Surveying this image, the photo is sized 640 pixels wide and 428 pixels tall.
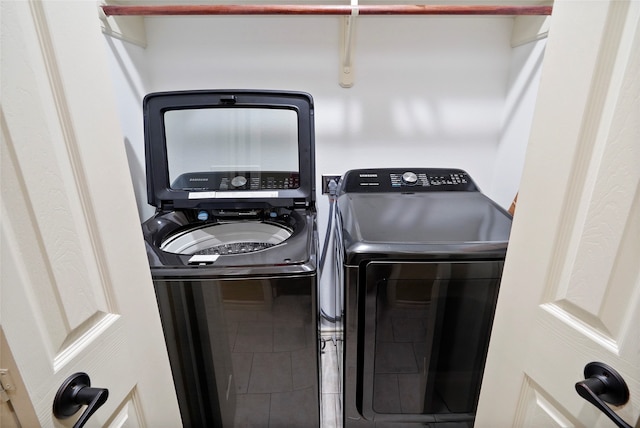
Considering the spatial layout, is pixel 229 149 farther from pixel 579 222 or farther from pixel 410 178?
pixel 579 222

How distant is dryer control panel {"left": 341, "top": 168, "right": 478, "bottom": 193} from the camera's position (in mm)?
1737

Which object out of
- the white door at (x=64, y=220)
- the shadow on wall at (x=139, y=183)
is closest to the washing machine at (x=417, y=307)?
the white door at (x=64, y=220)

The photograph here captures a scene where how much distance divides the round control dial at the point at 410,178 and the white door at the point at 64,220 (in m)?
1.39

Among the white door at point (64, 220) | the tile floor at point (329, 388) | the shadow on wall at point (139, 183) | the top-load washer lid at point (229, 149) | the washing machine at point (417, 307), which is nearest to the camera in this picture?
the white door at point (64, 220)

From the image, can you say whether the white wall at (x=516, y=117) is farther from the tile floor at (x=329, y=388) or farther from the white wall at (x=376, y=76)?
the tile floor at (x=329, y=388)

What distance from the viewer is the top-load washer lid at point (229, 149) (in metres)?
1.56

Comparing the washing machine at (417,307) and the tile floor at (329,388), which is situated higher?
the washing machine at (417,307)

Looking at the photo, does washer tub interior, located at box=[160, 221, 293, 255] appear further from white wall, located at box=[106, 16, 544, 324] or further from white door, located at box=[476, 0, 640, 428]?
white door, located at box=[476, 0, 640, 428]

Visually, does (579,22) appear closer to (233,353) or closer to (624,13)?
(624,13)

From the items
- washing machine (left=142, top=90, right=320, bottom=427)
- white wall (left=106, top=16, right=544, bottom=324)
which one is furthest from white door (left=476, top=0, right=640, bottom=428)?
white wall (left=106, top=16, right=544, bottom=324)

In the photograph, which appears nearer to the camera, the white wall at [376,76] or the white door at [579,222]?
the white door at [579,222]

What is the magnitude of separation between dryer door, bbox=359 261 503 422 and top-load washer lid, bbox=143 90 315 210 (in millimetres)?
673

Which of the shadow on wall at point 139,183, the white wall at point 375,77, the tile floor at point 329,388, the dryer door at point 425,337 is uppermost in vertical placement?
the white wall at point 375,77

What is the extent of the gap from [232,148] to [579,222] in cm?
161
